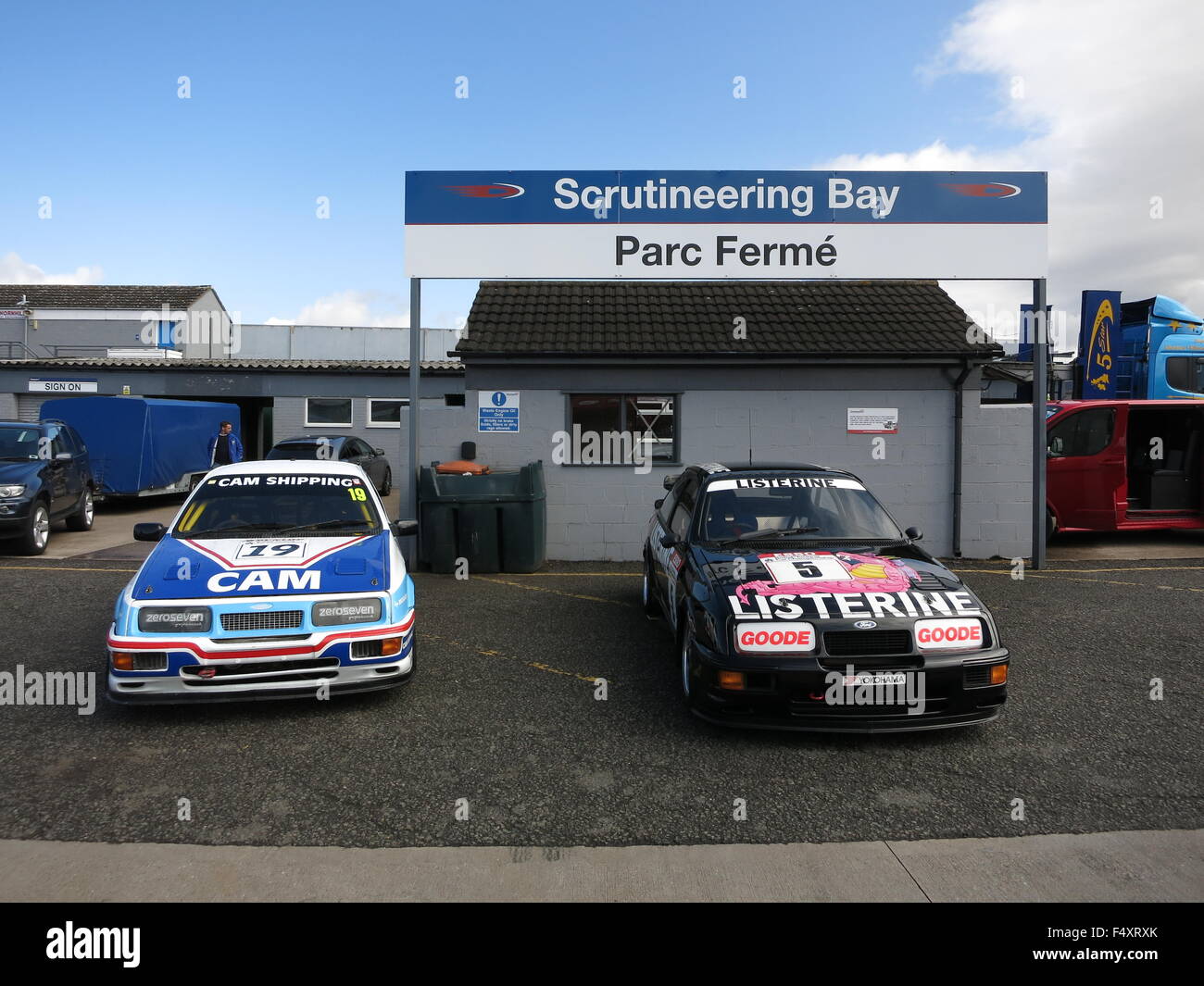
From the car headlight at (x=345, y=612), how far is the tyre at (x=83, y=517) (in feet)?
33.8

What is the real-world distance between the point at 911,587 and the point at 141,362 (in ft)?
82.1

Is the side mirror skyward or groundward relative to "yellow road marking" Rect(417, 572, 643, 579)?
skyward

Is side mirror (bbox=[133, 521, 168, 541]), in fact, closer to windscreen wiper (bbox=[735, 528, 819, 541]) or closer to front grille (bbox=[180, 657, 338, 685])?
front grille (bbox=[180, 657, 338, 685])

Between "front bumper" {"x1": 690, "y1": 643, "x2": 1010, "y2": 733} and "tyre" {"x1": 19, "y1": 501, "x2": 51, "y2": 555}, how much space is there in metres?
10.1

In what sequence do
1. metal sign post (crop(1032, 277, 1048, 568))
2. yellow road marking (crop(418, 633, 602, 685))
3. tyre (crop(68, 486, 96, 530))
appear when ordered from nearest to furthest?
yellow road marking (crop(418, 633, 602, 685))
metal sign post (crop(1032, 277, 1048, 568))
tyre (crop(68, 486, 96, 530))

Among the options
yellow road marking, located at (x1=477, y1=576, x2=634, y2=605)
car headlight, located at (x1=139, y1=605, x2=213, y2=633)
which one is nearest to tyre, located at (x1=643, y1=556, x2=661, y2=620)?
yellow road marking, located at (x1=477, y1=576, x2=634, y2=605)

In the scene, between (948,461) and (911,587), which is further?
(948,461)

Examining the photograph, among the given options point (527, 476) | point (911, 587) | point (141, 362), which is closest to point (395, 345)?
point (141, 362)

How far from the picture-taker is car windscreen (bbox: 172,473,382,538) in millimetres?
5777

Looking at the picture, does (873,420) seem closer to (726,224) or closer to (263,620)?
(726,224)

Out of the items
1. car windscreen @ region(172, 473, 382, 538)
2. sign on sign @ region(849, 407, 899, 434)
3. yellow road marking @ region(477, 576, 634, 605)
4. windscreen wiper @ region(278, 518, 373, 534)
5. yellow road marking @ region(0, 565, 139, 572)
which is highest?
sign on sign @ region(849, 407, 899, 434)

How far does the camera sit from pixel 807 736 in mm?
4605
